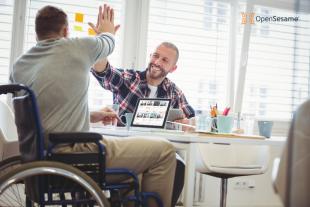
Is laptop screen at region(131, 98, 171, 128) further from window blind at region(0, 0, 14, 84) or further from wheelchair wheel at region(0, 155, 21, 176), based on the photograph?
window blind at region(0, 0, 14, 84)

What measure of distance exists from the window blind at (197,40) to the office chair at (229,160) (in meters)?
1.27

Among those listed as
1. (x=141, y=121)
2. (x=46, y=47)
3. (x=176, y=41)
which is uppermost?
(x=176, y=41)

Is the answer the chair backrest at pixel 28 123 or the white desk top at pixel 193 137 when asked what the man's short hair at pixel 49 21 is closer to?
the chair backrest at pixel 28 123

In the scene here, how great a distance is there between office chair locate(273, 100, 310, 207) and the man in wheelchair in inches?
25.4

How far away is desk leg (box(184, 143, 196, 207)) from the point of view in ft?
5.69

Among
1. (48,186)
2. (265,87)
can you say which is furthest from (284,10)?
(48,186)

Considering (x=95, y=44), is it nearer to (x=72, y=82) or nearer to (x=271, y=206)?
(x=72, y=82)

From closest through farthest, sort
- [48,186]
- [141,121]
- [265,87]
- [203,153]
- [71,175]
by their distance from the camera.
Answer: [71,175], [48,186], [141,121], [203,153], [265,87]

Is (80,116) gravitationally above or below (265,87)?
below

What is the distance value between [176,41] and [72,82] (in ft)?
6.70

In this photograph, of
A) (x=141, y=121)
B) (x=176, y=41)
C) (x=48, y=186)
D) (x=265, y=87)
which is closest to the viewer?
(x=48, y=186)

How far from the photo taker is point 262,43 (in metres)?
3.70

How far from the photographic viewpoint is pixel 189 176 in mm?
1739

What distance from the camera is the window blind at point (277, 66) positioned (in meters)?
3.70
